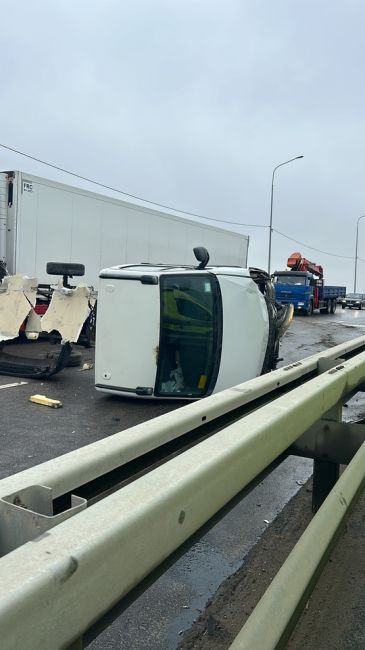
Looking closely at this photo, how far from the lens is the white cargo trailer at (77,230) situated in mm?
11414

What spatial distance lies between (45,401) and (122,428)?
1.49 metres

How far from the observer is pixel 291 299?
3053 centimetres

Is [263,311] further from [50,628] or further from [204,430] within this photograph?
[50,628]

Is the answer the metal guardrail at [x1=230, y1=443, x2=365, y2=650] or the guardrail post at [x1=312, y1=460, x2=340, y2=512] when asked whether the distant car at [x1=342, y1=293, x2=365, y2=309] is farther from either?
the metal guardrail at [x1=230, y1=443, x2=365, y2=650]

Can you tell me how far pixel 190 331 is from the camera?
667cm

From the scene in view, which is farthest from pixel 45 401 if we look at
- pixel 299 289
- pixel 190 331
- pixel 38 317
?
pixel 299 289

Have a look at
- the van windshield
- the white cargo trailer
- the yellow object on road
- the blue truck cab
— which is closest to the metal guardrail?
the van windshield

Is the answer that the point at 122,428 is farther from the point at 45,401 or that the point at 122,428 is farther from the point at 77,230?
the point at 77,230

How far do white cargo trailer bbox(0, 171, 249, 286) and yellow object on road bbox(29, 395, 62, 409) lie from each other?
497 cm

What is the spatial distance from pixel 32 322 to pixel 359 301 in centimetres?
3792

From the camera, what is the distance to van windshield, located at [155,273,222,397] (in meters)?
6.60

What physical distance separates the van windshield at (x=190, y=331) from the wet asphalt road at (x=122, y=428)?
0.63 metres

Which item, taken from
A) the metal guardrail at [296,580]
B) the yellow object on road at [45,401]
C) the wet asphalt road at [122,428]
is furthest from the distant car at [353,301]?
the metal guardrail at [296,580]

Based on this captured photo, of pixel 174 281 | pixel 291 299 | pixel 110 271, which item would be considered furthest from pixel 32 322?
pixel 291 299
